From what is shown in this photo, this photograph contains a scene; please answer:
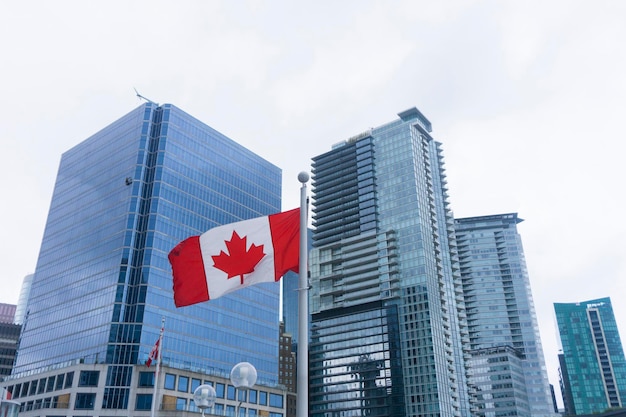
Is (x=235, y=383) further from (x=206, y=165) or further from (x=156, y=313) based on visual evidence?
(x=206, y=165)

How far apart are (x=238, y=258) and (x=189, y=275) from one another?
2.03m

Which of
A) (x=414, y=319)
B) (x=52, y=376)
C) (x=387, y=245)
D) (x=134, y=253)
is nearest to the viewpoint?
(x=52, y=376)

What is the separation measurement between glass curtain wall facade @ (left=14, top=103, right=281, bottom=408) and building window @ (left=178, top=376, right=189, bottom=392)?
8.10 feet

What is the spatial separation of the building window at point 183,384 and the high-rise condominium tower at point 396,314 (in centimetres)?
7856

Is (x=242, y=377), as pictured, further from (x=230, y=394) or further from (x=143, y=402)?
(x=230, y=394)

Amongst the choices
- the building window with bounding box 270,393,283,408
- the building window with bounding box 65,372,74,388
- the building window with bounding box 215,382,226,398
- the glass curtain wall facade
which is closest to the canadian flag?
the glass curtain wall facade

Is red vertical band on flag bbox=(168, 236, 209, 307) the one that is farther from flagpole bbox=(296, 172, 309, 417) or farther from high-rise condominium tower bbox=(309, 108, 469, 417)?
high-rise condominium tower bbox=(309, 108, 469, 417)

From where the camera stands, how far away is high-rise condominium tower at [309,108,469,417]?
16725 centimetres

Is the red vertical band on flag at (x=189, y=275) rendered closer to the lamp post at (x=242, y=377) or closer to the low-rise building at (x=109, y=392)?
the lamp post at (x=242, y=377)

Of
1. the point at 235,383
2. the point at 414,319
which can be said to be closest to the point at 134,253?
the point at 414,319

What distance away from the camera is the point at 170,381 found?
10375 cm

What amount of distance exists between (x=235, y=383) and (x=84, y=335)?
10420cm

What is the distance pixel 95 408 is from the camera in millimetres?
98562

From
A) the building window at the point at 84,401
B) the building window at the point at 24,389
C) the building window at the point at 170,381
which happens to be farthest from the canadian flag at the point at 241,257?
the building window at the point at 24,389
